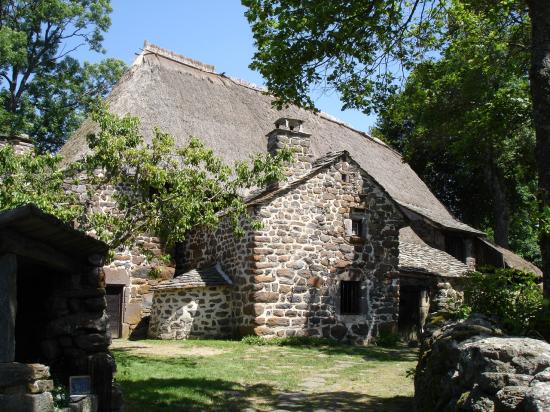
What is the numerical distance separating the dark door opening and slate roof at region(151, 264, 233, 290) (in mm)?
1416

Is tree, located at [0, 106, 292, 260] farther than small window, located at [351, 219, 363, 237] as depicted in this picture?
No

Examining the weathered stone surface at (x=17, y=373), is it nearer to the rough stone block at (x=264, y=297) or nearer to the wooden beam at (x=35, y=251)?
the wooden beam at (x=35, y=251)

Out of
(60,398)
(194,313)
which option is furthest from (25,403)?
(194,313)

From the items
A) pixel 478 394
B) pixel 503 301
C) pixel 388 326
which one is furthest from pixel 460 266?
pixel 478 394

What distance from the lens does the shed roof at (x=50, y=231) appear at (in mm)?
4895

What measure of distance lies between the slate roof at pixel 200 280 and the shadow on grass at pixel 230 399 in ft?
20.8

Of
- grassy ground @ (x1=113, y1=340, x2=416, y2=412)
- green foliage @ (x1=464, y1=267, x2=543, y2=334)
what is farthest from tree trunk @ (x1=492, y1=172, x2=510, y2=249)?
green foliage @ (x1=464, y1=267, x2=543, y2=334)

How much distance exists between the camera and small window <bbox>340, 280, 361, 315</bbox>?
15656mm

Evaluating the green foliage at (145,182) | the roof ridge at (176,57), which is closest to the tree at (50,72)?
the roof ridge at (176,57)

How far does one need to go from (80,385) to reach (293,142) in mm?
11176

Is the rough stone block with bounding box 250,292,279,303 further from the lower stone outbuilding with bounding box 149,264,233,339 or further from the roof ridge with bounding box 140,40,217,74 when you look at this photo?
the roof ridge with bounding box 140,40,217,74

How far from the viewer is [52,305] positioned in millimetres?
6379

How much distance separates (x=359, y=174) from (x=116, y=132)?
7.51 m

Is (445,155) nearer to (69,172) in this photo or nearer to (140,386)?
(69,172)
